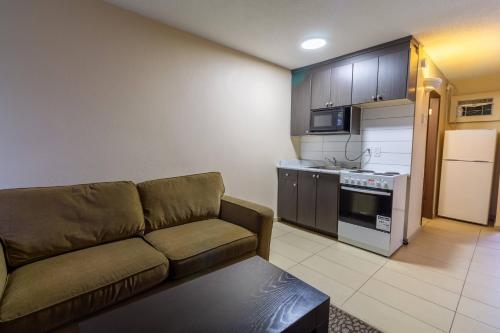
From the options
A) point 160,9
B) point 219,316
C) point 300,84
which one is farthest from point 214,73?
point 219,316

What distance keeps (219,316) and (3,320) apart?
0.91m

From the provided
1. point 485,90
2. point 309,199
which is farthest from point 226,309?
point 485,90

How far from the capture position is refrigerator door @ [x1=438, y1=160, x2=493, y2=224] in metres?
3.55

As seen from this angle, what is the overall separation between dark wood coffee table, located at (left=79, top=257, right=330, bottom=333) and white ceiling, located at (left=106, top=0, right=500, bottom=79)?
2.04 meters

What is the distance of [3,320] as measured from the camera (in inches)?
40.2

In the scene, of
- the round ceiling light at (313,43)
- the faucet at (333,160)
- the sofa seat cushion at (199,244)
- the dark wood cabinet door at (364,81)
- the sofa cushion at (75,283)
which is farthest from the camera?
the faucet at (333,160)

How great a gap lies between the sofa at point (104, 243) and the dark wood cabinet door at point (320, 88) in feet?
6.14

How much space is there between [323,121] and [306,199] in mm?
1071

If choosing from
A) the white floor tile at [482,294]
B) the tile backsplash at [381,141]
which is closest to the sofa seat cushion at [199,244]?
the white floor tile at [482,294]

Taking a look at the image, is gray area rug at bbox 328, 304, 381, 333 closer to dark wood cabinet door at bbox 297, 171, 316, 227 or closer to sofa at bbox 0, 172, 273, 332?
sofa at bbox 0, 172, 273, 332

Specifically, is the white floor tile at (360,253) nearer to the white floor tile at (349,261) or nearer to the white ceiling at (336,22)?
the white floor tile at (349,261)

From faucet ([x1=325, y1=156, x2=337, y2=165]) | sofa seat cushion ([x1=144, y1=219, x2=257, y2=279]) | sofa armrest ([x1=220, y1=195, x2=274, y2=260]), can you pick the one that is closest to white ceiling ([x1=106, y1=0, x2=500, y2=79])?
faucet ([x1=325, y1=156, x2=337, y2=165])

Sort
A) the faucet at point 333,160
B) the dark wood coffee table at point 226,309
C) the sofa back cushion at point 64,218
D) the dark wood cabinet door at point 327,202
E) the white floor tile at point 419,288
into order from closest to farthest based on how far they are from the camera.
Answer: the dark wood coffee table at point 226,309, the sofa back cushion at point 64,218, the white floor tile at point 419,288, the dark wood cabinet door at point 327,202, the faucet at point 333,160

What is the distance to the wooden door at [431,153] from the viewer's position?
3.71 m
